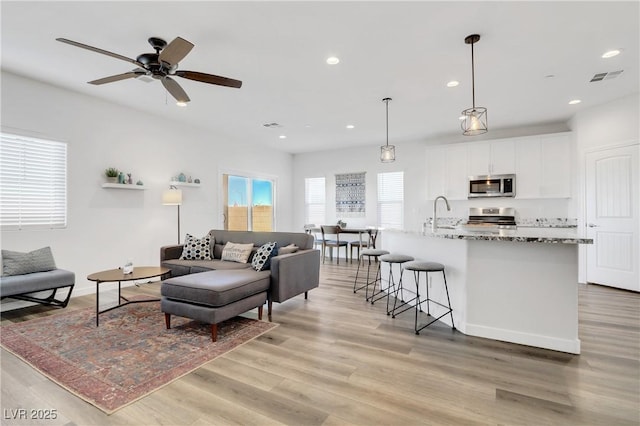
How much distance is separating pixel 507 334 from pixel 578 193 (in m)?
4.05

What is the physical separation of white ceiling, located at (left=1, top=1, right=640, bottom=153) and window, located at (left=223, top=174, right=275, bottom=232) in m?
2.12

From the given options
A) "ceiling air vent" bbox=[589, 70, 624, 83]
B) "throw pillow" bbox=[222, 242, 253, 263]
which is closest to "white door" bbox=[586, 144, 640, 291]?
"ceiling air vent" bbox=[589, 70, 624, 83]

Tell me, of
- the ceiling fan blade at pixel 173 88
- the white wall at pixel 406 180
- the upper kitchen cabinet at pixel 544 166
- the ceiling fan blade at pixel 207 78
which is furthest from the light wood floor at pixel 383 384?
the white wall at pixel 406 180

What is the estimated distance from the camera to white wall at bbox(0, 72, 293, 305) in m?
3.92

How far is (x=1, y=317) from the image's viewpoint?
11.1ft

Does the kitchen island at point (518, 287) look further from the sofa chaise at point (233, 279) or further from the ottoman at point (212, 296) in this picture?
the ottoman at point (212, 296)

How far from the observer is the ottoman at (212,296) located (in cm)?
274

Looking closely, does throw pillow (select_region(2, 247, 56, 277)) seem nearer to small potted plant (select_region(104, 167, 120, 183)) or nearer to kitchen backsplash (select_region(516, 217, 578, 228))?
small potted plant (select_region(104, 167, 120, 183))

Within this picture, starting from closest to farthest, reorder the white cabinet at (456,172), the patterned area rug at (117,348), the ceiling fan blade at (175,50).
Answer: the patterned area rug at (117,348) < the ceiling fan blade at (175,50) < the white cabinet at (456,172)

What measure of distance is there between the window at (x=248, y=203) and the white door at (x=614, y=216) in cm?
654

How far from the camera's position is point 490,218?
6.24 m

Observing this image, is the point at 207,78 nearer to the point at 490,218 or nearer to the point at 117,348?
the point at 117,348

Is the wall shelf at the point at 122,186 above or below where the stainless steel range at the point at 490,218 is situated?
above

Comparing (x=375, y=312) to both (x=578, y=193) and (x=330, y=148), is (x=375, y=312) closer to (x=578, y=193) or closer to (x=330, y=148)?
(x=578, y=193)
